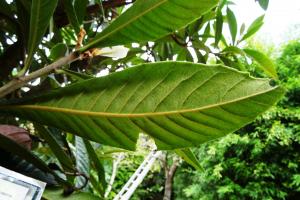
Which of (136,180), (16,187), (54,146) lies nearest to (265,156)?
(136,180)

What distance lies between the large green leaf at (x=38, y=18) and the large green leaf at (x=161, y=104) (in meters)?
0.06

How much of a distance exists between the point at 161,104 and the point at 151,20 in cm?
10

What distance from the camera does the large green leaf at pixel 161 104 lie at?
267 mm

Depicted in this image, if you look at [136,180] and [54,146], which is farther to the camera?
[136,180]

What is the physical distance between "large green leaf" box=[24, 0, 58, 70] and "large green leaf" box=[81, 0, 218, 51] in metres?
0.05

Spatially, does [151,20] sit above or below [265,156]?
above

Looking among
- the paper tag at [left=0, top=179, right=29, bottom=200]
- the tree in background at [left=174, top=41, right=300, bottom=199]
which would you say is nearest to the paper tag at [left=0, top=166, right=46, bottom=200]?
the paper tag at [left=0, top=179, right=29, bottom=200]

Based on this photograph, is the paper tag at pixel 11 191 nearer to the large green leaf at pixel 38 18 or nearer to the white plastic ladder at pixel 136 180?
the large green leaf at pixel 38 18

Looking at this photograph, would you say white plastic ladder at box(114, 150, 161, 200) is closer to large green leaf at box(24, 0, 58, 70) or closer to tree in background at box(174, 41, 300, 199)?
large green leaf at box(24, 0, 58, 70)

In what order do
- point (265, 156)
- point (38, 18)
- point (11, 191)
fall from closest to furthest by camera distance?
point (11, 191) < point (38, 18) < point (265, 156)

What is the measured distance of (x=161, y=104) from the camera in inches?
11.3

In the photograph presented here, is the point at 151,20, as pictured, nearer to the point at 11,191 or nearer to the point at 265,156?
the point at 11,191

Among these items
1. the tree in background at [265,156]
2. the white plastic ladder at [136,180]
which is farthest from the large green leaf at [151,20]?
the tree in background at [265,156]

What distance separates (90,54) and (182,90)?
0.48 ft
